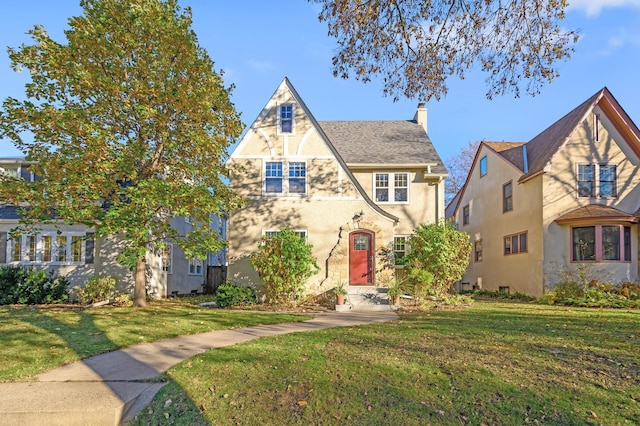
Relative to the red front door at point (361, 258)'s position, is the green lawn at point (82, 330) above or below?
below

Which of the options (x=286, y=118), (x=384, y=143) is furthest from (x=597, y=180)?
(x=286, y=118)

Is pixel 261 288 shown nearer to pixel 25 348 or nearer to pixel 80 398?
pixel 25 348

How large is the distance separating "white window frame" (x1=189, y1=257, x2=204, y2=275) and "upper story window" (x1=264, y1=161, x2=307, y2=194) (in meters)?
7.71

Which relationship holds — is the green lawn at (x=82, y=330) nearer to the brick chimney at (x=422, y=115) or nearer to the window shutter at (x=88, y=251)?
the window shutter at (x=88, y=251)

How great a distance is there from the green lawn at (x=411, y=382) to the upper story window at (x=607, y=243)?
9690mm

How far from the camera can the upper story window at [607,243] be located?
1522 cm

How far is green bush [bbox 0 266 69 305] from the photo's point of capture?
13703 mm

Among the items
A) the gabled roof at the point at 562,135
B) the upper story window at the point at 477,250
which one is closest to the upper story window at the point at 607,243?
the gabled roof at the point at 562,135

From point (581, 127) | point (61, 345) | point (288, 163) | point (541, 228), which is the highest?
point (581, 127)

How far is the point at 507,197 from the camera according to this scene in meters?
19.6

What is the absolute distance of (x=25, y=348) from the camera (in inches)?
254

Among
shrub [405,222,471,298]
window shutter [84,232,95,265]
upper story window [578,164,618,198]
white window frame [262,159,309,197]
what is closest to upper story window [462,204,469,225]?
upper story window [578,164,618,198]

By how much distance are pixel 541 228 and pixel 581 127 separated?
174 inches

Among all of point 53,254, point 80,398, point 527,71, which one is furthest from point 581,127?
point 53,254
